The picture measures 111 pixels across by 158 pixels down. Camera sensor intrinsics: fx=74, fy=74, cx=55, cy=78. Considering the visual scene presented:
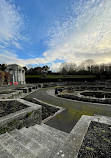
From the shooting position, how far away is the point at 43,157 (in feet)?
5.90

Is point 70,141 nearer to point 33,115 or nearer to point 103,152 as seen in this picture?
point 103,152

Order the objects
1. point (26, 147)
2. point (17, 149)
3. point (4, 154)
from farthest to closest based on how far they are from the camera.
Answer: point (26, 147), point (17, 149), point (4, 154)

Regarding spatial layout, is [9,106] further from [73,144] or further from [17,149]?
[73,144]

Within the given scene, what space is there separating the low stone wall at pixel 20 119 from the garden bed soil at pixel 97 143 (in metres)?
2.80

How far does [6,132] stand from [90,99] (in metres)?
7.62

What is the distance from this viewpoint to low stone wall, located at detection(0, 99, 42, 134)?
2.95 meters

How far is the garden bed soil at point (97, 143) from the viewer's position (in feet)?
6.07

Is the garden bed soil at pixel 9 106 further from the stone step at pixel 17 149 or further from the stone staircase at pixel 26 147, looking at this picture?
the stone step at pixel 17 149

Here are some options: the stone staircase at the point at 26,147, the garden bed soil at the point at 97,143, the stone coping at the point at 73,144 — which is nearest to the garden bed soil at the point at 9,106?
the stone staircase at the point at 26,147

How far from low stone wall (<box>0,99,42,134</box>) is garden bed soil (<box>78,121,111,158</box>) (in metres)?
2.80

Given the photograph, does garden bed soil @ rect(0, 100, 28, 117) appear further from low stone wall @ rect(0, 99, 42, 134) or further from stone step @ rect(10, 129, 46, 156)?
stone step @ rect(10, 129, 46, 156)

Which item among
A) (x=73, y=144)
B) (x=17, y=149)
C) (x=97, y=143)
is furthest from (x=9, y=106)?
(x=97, y=143)

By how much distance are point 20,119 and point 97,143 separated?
10.6 feet

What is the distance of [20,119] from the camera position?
3533 millimetres
